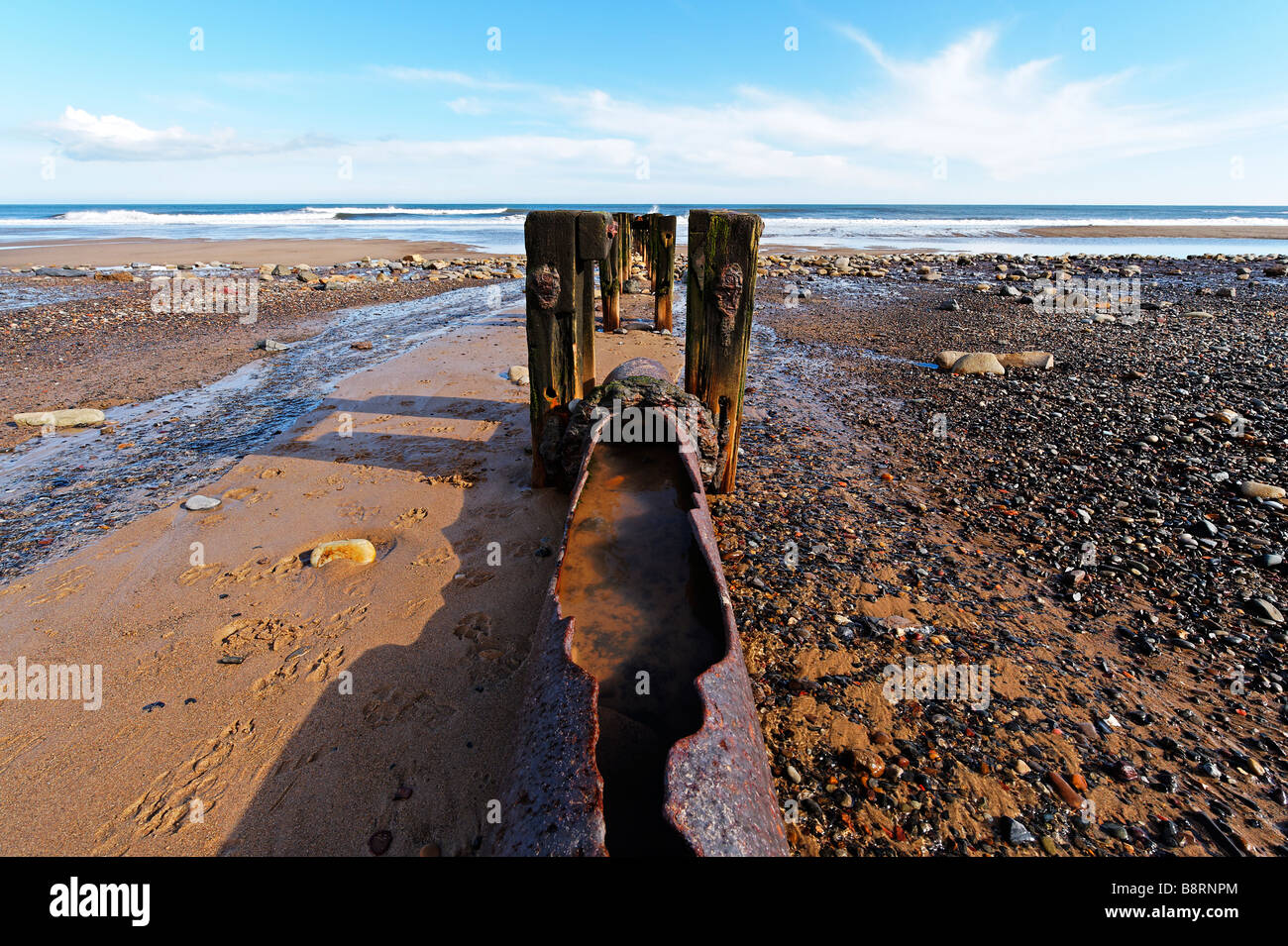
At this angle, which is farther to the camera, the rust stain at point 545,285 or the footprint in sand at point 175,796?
the rust stain at point 545,285

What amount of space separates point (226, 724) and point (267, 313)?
12706mm

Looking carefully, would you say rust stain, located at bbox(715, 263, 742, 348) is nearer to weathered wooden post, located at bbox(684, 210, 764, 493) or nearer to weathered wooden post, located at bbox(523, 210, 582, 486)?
weathered wooden post, located at bbox(684, 210, 764, 493)

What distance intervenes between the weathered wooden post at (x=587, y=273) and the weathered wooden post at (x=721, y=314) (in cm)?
73

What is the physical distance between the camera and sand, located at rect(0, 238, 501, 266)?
21.9m

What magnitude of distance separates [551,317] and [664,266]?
23.1ft

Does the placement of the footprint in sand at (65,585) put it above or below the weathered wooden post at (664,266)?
below

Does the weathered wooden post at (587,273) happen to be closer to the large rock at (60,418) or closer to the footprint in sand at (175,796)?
the footprint in sand at (175,796)

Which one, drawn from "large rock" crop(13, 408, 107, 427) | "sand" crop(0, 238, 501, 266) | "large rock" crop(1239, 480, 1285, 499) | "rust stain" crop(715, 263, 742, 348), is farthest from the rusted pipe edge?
"sand" crop(0, 238, 501, 266)

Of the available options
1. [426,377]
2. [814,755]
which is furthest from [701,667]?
[426,377]

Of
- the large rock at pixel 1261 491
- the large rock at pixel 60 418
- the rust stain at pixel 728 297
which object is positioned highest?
the rust stain at pixel 728 297

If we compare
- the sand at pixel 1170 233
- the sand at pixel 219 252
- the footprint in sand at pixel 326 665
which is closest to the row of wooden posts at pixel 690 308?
the footprint in sand at pixel 326 665

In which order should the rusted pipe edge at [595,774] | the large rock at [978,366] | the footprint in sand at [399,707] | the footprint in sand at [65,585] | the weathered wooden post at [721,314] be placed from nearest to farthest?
1. the rusted pipe edge at [595,774]
2. the footprint in sand at [399,707]
3. the footprint in sand at [65,585]
4. the weathered wooden post at [721,314]
5. the large rock at [978,366]

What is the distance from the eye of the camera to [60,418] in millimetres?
5898

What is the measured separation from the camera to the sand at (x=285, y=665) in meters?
2.09
